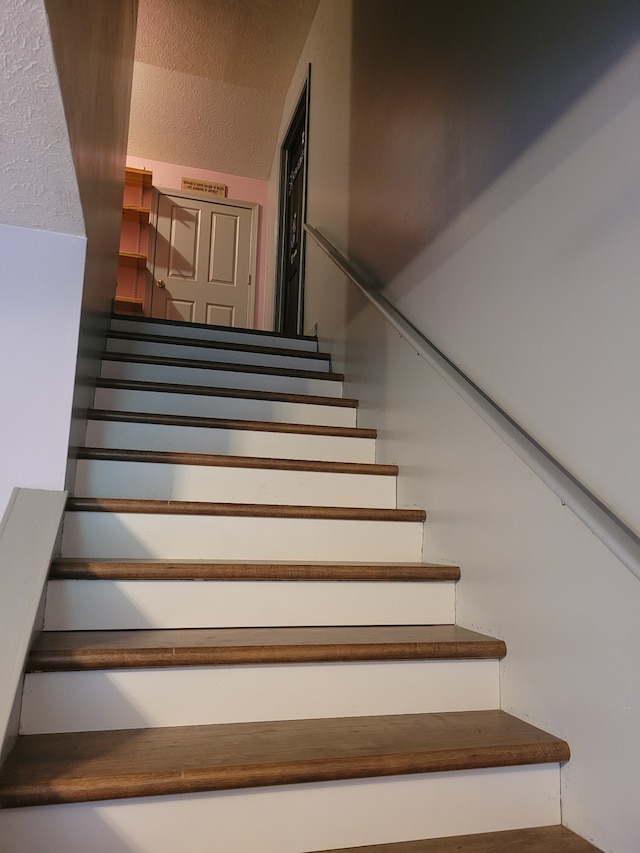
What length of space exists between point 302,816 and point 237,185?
559 centimetres

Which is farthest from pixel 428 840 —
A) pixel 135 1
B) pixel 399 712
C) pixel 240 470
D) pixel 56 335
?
pixel 135 1

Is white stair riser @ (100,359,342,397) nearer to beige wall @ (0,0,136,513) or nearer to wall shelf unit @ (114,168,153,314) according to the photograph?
beige wall @ (0,0,136,513)

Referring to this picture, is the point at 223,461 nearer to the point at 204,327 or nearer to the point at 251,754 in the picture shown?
the point at 251,754

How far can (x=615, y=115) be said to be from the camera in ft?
4.00

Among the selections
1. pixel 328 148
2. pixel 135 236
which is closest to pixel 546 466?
pixel 328 148

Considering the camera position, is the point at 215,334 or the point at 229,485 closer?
the point at 229,485

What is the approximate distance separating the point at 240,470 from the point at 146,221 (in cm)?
401

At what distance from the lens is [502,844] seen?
116 cm

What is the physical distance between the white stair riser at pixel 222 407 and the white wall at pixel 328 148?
0.54 metres

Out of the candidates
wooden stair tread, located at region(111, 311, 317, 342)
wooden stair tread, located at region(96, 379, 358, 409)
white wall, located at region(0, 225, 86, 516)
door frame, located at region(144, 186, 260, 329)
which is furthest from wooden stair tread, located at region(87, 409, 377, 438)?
door frame, located at region(144, 186, 260, 329)

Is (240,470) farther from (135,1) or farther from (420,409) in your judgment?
(135,1)

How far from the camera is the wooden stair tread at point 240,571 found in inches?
57.7

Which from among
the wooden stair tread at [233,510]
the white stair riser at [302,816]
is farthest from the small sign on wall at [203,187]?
the white stair riser at [302,816]

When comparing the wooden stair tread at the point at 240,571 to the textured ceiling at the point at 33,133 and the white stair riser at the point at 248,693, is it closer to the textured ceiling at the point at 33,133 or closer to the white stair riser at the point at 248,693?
the white stair riser at the point at 248,693
